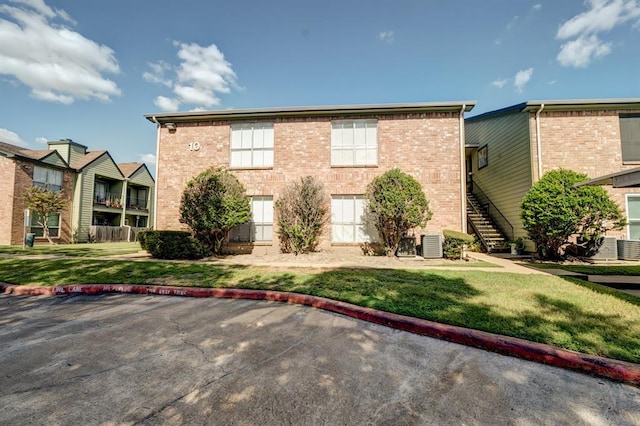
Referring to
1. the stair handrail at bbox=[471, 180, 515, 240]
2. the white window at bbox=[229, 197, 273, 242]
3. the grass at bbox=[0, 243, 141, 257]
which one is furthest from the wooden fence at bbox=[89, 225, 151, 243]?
the stair handrail at bbox=[471, 180, 515, 240]

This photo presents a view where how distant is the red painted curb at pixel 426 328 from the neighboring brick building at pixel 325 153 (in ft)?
21.3

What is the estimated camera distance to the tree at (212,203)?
10.2 metres

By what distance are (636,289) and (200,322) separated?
8.60 metres

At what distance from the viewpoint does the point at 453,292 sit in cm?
518

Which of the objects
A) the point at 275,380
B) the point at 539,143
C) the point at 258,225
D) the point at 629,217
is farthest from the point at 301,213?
the point at 629,217

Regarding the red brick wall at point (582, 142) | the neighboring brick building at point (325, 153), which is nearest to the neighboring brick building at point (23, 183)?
the neighboring brick building at point (325, 153)

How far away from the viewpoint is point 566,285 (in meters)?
5.85

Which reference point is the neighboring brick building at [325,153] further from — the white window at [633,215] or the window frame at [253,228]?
the white window at [633,215]

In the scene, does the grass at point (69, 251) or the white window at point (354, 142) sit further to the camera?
the white window at point (354, 142)

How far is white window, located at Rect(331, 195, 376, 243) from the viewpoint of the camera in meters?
11.7

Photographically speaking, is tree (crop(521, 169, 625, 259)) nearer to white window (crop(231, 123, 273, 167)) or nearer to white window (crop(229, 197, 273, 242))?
white window (crop(229, 197, 273, 242))

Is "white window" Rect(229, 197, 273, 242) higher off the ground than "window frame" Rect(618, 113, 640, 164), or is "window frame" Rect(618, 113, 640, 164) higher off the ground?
"window frame" Rect(618, 113, 640, 164)

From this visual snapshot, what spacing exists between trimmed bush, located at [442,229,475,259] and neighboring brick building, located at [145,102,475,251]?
1.15 m

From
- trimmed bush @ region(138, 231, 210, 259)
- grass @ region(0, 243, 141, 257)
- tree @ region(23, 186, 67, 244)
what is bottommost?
grass @ region(0, 243, 141, 257)
